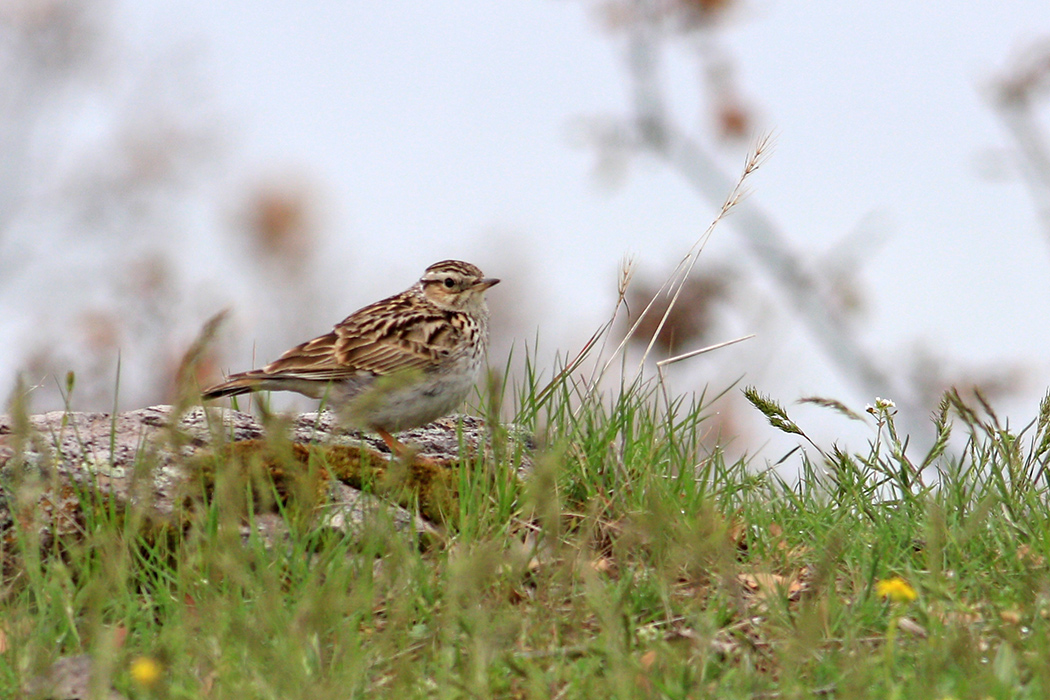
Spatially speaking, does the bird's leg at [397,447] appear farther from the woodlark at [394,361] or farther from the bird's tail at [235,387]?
the bird's tail at [235,387]

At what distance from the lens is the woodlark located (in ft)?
23.1

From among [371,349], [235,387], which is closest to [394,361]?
[371,349]

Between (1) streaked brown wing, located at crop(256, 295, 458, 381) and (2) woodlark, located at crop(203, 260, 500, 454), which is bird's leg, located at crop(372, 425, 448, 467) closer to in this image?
(2) woodlark, located at crop(203, 260, 500, 454)

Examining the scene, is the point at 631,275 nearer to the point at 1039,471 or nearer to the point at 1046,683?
the point at 1039,471

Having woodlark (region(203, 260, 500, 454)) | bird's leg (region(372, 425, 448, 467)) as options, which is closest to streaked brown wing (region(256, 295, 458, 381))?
woodlark (region(203, 260, 500, 454))

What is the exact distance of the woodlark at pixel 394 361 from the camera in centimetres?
703

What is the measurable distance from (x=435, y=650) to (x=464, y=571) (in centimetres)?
139

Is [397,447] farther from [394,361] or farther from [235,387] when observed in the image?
[235,387]

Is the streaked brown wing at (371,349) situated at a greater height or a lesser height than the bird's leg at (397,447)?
greater

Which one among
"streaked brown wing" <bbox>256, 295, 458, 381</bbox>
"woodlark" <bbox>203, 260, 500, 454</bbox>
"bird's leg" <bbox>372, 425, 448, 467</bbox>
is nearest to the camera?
"bird's leg" <bbox>372, 425, 448, 467</bbox>

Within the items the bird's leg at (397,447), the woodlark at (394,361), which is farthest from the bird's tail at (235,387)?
the bird's leg at (397,447)

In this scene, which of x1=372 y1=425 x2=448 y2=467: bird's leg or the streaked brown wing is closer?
x1=372 y1=425 x2=448 y2=467: bird's leg

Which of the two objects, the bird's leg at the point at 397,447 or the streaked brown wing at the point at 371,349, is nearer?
the bird's leg at the point at 397,447

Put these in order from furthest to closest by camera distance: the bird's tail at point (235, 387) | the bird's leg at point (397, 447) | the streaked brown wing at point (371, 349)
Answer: the streaked brown wing at point (371, 349) < the bird's tail at point (235, 387) < the bird's leg at point (397, 447)
